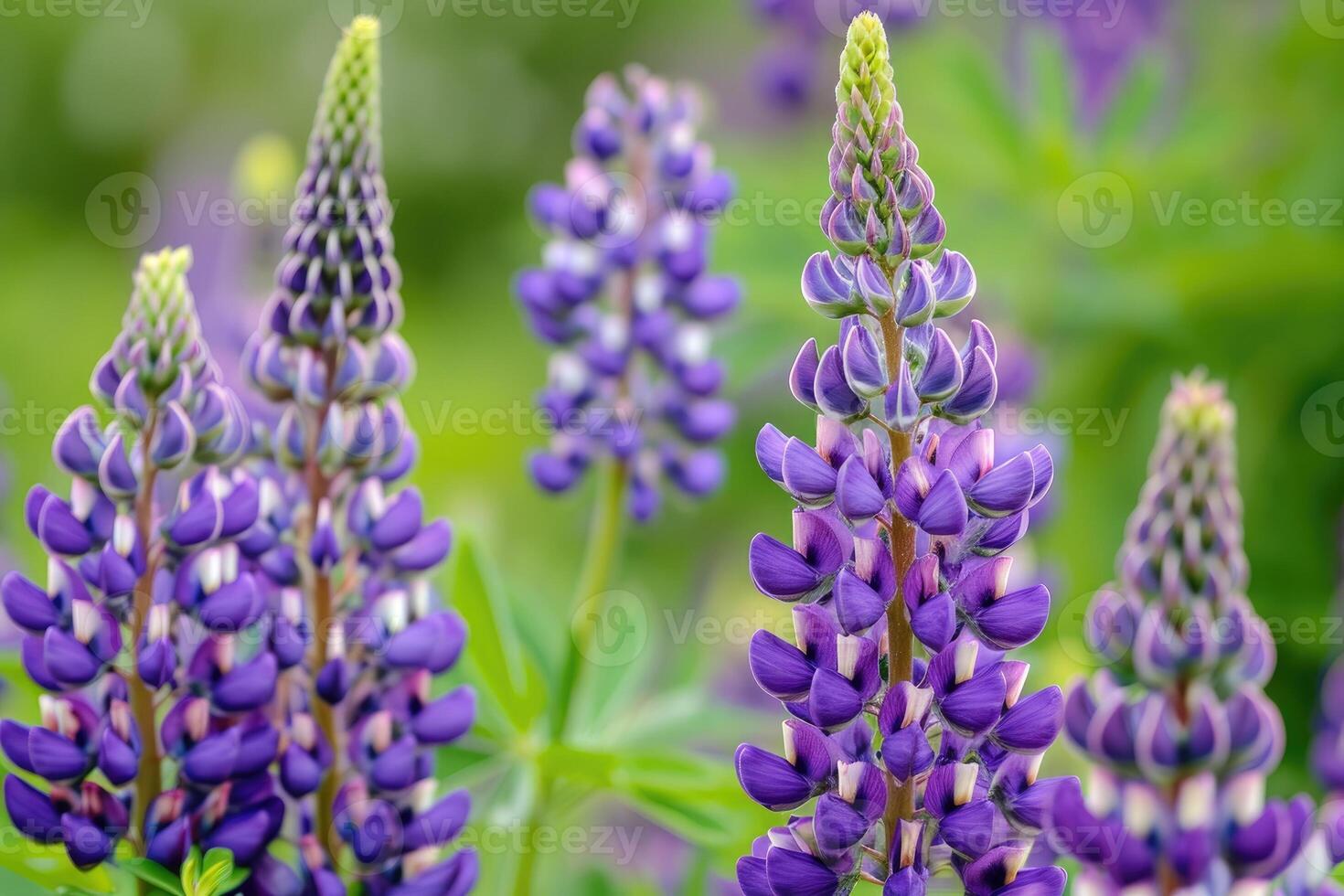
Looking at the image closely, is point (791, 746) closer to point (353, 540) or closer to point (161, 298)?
point (353, 540)

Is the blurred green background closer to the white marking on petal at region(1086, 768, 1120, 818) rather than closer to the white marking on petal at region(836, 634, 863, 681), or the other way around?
the white marking on petal at region(836, 634, 863, 681)

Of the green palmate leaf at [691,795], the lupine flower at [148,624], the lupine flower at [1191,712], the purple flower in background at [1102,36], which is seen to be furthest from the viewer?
the purple flower in background at [1102,36]

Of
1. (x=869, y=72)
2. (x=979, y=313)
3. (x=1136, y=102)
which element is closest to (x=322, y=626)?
(x=869, y=72)

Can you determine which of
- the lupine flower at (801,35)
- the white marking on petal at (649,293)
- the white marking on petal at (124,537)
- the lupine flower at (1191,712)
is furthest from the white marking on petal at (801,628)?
the lupine flower at (801,35)

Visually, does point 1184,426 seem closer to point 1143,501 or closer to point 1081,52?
point 1143,501

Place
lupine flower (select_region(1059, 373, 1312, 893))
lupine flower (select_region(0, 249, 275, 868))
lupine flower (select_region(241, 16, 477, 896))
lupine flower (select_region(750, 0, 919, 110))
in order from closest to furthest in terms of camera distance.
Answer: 1. lupine flower (select_region(1059, 373, 1312, 893))
2. lupine flower (select_region(0, 249, 275, 868))
3. lupine flower (select_region(241, 16, 477, 896))
4. lupine flower (select_region(750, 0, 919, 110))

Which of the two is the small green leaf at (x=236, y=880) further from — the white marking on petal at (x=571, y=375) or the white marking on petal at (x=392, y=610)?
the white marking on petal at (x=571, y=375)

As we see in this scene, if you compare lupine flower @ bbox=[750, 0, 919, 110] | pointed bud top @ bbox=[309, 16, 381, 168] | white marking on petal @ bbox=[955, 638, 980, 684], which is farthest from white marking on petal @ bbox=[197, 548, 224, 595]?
lupine flower @ bbox=[750, 0, 919, 110]
